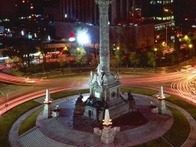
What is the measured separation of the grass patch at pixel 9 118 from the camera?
166 ft

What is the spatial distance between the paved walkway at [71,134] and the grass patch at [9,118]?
82 centimetres

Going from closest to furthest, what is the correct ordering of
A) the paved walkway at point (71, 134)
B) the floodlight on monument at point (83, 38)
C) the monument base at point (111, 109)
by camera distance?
the paved walkway at point (71, 134)
the monument base at point (111, 109)
the floodlight on monument at point (83, 38)

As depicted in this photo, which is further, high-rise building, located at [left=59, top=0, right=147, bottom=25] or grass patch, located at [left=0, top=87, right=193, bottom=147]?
high-rise building, located at [left=59, top=0, right=147, bottom=25]

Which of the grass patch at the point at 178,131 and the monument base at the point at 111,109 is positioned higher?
the monument base at the point at 111,109

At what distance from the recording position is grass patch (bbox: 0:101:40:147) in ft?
166

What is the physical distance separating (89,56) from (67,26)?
150 feet

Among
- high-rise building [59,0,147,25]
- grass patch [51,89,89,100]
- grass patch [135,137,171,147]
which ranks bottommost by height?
grass patch [135,137,171,147]

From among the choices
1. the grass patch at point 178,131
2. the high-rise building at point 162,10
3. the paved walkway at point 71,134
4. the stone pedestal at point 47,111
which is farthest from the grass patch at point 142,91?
the high-rise building at point 162,10

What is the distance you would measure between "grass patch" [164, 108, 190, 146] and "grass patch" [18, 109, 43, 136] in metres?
20.5

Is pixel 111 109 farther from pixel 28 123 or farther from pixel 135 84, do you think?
pixel 135 84

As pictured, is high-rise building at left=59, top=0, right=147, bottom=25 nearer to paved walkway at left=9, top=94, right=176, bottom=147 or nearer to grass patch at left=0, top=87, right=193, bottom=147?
grass patch at left=0, top=87, right=193, bottom=147

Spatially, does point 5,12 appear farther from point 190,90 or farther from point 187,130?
point 187,130

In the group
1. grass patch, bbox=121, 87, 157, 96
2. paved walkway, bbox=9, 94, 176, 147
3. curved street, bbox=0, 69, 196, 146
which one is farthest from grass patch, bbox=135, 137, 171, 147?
grass patch, bbox=121, 87, 157, 96

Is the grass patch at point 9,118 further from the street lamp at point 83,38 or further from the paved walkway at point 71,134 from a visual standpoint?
the street lamp at point 83,38
